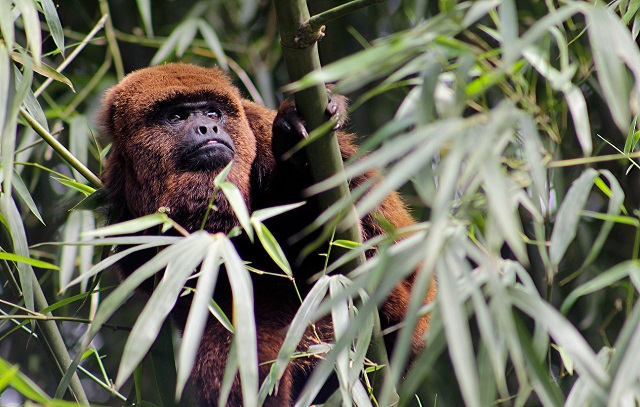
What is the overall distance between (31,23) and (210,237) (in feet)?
1.94

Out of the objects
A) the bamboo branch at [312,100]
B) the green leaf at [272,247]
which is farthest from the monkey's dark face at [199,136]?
the green leaf at [272,247]

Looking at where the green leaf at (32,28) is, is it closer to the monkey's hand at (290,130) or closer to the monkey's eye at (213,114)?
the monkey's hand at (290,130)

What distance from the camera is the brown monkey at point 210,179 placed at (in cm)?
239

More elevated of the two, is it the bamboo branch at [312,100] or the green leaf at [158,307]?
the bamboo branch at [312,100]

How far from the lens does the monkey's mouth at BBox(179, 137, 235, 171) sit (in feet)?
7.91

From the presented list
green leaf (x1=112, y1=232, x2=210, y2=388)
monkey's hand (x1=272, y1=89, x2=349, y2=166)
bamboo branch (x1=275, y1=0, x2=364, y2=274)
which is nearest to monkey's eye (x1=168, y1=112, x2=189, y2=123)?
monkey's hand (x1=272, y1=89, x2=349, y2=166)

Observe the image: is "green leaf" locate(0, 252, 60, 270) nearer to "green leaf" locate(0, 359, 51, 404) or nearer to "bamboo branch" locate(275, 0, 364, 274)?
"green leaf" locate(0, 359, 51, 404)

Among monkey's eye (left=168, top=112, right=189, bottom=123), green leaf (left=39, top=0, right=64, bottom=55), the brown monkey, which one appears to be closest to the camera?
green leaf (left=39, top=0, right=64, bottom=55)

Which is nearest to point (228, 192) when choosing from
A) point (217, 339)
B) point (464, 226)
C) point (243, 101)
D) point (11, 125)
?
→ point (11, 125)

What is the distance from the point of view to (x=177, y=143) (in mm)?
2520

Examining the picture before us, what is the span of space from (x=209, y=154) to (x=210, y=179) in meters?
0.08

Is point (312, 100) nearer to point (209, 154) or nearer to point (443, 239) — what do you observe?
point (443, 239)

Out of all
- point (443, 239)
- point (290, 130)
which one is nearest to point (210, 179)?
point (290, 130)

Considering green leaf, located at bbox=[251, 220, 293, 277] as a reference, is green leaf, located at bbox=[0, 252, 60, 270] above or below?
above
